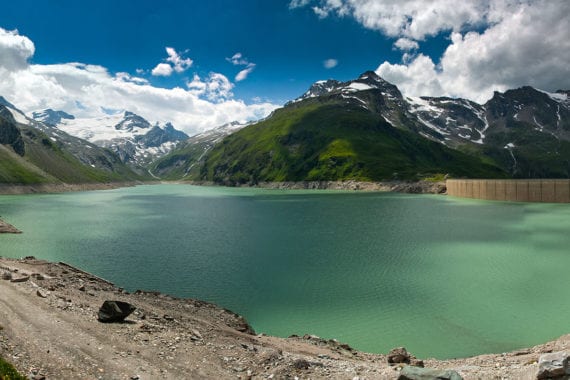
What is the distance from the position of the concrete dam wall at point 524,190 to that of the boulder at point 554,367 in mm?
166799

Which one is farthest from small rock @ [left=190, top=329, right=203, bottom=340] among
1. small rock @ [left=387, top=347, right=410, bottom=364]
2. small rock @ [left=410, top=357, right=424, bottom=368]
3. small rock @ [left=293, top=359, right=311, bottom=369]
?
small rock @ [left=410, top=357, right=424, bottom=368]

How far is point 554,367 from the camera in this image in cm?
1594

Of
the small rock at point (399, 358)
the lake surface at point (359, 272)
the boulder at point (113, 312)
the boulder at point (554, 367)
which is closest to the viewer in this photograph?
the boulder at point (554, 367)

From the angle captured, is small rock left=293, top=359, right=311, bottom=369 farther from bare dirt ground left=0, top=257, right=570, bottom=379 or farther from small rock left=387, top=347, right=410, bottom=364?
small rock left=387, top=347, right=410, bottom=364

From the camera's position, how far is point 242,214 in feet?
391

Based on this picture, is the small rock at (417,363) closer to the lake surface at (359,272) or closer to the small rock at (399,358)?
the small rock at (399,358)

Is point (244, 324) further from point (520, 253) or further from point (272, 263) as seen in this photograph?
point (520, 253)

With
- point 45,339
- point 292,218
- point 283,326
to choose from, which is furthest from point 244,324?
point 292,218

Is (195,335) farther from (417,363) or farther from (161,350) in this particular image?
(417,363)

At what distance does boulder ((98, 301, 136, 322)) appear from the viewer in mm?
23609

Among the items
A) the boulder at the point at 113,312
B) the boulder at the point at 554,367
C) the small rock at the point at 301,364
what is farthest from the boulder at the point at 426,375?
the boulder at the point at 113,312

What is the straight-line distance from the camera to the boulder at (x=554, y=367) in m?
15.8

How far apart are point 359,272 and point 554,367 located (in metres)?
32.7

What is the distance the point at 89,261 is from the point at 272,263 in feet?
79.5
